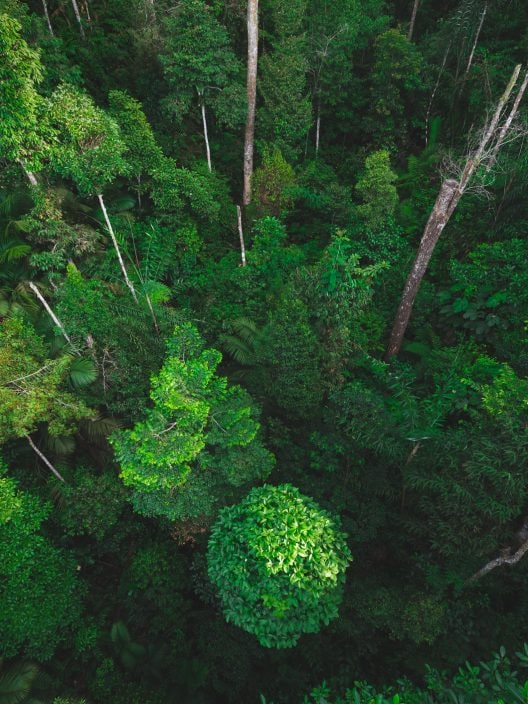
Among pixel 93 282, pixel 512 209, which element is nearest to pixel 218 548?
pixel 93 282

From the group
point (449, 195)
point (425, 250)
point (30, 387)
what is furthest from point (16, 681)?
point (449, 195)

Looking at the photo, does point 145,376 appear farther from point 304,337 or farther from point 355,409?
point 355,409

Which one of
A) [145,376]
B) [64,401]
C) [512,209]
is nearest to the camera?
[64,401]

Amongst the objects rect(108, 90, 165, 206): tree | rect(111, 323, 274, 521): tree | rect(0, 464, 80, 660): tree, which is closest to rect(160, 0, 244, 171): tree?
rect(108, 90, 165, 206): tree

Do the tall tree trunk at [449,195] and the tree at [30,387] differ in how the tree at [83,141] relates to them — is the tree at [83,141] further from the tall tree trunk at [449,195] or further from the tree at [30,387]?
the tall tree trunk at [449,195]

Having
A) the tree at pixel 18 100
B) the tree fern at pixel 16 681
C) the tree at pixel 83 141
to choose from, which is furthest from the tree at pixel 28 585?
the tree at pixel 83 141

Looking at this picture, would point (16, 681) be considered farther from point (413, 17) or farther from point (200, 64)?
point (413, 17)

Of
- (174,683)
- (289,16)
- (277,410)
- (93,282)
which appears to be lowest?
(174,683)
